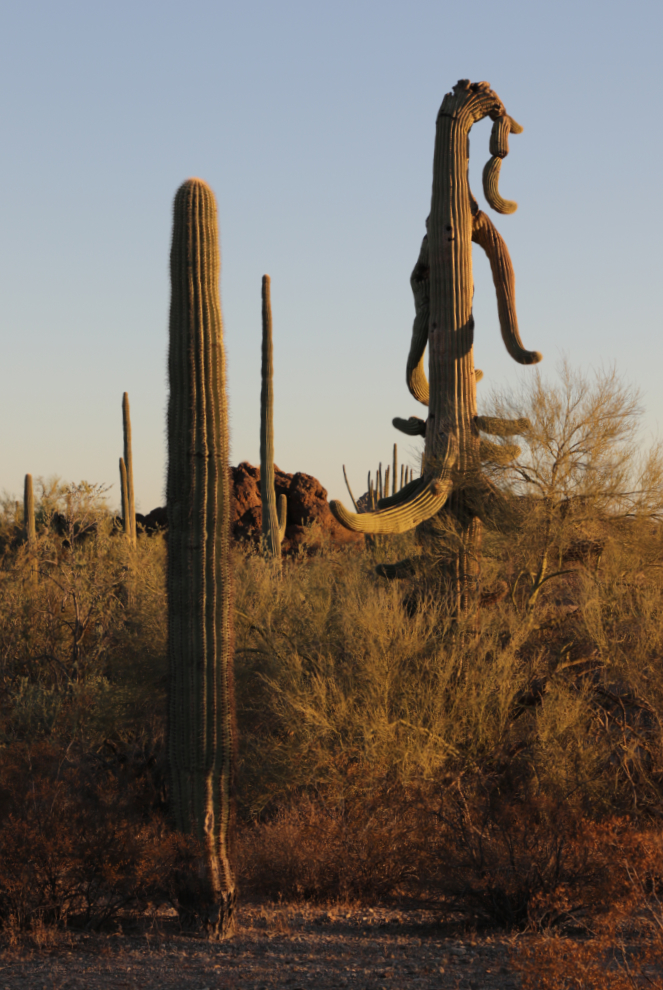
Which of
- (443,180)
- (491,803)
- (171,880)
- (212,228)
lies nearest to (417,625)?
(491,803)

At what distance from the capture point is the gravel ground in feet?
21.1

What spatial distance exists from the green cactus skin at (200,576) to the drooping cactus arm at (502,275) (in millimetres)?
4604

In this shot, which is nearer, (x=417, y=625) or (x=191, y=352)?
(x=191, y=352)

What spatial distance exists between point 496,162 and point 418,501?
433 cm

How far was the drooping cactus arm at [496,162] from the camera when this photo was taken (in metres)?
11.7

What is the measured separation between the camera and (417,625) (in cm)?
1006

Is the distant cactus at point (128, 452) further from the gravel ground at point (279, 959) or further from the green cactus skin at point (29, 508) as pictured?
the gravel ground at point (279, 959)

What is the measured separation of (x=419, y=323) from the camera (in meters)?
Result: 11.7

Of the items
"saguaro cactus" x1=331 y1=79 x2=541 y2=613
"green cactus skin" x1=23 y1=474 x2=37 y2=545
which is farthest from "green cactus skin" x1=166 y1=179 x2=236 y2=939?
"green cactus skin" x1=23 y1=474 x2=37 y2=545

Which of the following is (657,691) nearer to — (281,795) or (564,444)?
(564,444)

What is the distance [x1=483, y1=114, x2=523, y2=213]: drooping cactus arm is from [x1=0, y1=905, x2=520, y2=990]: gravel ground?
7.95 m

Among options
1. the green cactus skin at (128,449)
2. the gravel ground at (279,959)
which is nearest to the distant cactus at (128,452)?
the green cactus skin at (128,449)

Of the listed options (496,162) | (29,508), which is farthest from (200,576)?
(29,508)

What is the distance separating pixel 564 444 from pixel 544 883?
4.93 meters
